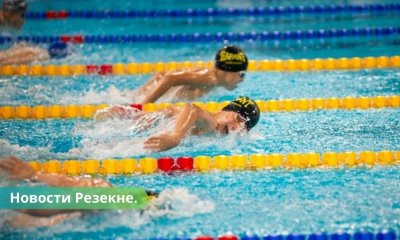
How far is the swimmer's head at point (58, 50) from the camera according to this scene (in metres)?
7.59

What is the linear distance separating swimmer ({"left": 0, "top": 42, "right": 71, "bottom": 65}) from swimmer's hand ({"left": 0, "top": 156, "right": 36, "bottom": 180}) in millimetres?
3337

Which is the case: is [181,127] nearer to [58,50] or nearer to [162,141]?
[162,141]

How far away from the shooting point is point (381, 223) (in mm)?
4262

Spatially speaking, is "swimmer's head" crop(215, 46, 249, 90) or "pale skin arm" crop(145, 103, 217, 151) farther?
"swimmer's head" crop(215, 46, 249, 90)

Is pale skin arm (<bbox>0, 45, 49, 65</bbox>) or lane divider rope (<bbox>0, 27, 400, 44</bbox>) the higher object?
lane divider rope (<bbox>0, 27, 400, 44</bbox>)

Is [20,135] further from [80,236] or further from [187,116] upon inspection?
[80,236]

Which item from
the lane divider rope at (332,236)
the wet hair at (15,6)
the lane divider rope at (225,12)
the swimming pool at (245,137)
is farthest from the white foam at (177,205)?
the lane divider rope at (225,12)

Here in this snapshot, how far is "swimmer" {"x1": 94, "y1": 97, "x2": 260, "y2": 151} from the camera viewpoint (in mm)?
4793

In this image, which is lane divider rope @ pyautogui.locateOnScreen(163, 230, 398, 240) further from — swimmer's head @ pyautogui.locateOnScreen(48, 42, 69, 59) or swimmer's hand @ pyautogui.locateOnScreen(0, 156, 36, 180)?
swimmer's head @ pyautogui.locateOnScreen(48, 42, 69, 59)

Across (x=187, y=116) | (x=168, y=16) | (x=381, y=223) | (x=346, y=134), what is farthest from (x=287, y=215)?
(x=168, y=16)

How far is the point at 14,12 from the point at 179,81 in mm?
2857

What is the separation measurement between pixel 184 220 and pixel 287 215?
1.85ft

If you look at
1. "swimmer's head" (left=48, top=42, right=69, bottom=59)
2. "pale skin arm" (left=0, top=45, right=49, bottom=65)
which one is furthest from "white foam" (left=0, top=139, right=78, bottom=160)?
"swimmer's head" (left=48, top=42, right=69, bottom=59)

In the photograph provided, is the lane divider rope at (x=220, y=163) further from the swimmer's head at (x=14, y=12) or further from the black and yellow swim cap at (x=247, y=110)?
the swimmer's head at (x=14, y=12)
